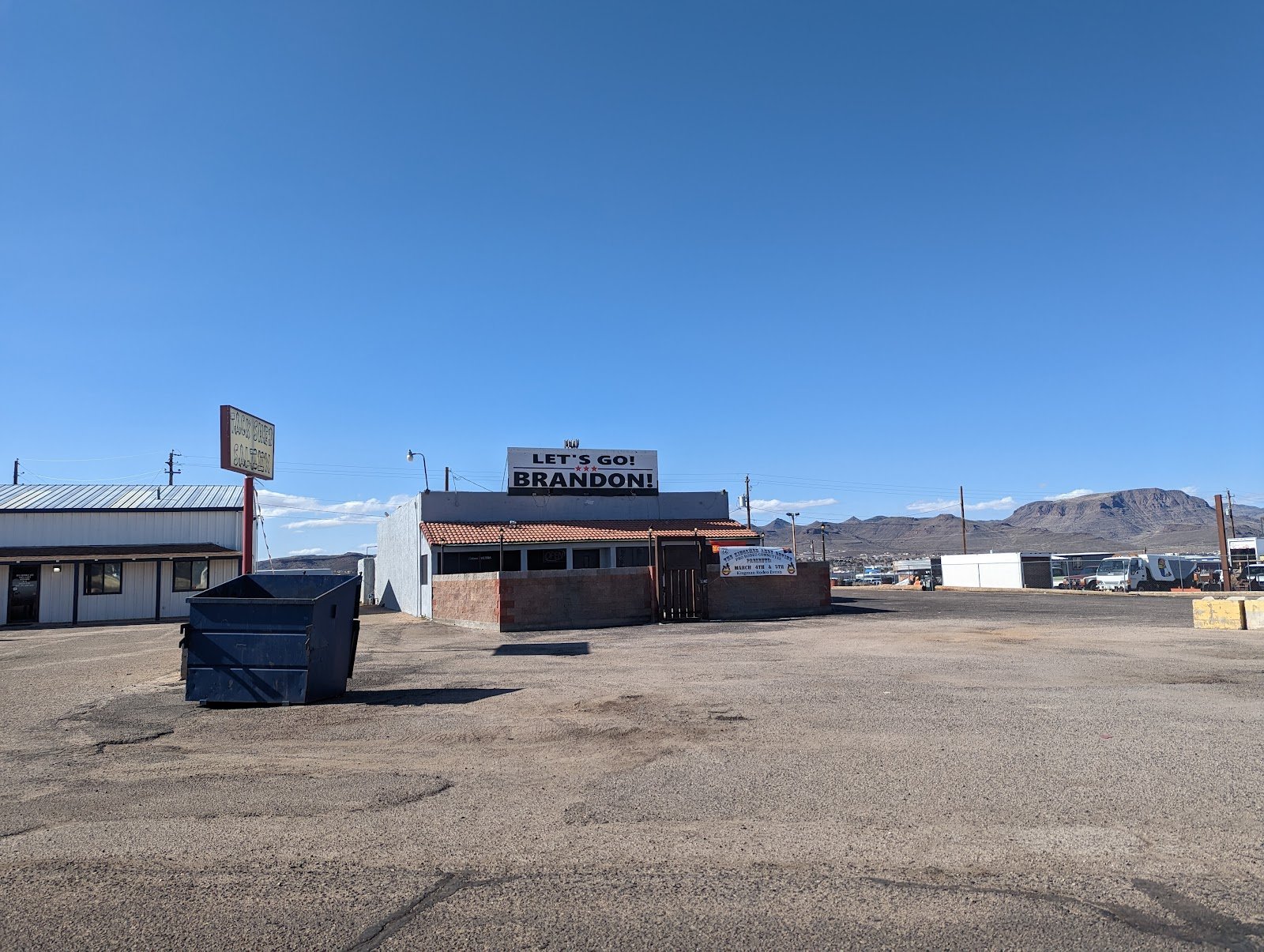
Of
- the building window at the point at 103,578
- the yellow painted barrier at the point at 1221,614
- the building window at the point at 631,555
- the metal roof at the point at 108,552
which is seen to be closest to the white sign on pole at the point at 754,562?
the building window at the point at 631,555

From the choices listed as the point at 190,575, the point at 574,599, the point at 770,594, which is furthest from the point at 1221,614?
the point at 190,575

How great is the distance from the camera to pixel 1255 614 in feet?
59.9

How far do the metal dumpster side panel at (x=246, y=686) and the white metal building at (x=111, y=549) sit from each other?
25896 millimetres

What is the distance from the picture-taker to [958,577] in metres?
54.9

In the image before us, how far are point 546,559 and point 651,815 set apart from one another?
3015cm

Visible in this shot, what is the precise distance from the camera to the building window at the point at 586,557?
35438 mm

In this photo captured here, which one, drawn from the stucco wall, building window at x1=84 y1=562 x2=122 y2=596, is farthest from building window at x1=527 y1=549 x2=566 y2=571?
building window at x1=84 y1=562 x2=122 y2=596

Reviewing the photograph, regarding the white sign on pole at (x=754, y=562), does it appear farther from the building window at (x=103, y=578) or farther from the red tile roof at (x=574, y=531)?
the building window at (x=103, y=578)

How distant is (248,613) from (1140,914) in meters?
9.66

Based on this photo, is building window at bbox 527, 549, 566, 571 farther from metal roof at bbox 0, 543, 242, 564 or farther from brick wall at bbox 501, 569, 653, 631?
metal roof at bbox 0, 543, 242, 564

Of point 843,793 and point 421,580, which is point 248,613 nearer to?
point 843,793

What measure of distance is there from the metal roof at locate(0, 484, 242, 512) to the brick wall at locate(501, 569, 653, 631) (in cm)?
2001

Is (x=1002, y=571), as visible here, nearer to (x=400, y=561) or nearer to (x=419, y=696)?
(x=400, y=561)

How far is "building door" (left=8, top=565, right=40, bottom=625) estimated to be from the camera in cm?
3216
